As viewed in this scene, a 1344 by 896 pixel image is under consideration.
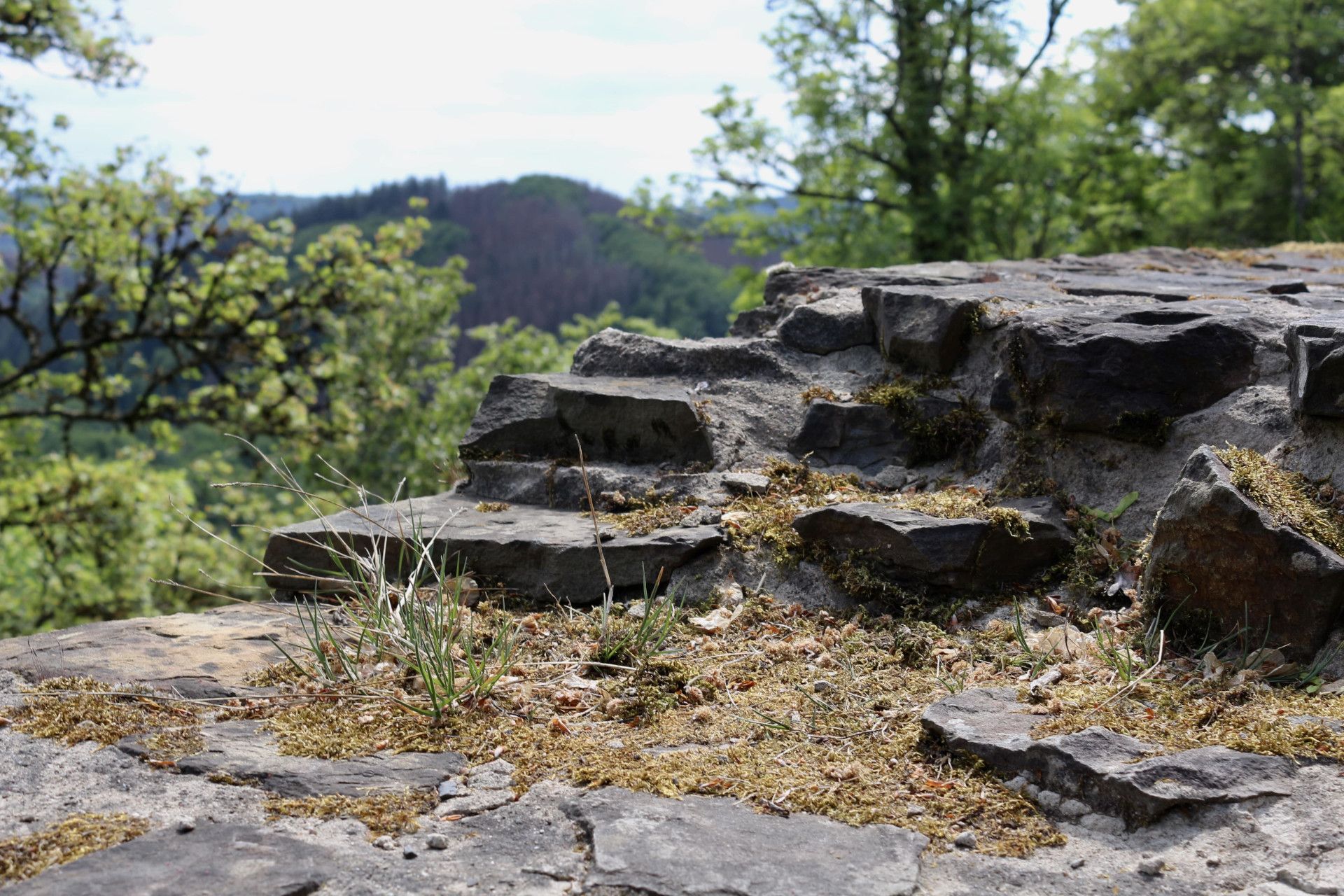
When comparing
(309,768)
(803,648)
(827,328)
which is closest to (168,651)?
(309,768)

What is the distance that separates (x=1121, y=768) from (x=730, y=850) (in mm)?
829

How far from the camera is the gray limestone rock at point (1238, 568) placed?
253cm

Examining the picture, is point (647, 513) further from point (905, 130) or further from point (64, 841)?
point (905, 130)

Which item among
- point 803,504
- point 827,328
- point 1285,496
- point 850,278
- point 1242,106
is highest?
point 1242,106

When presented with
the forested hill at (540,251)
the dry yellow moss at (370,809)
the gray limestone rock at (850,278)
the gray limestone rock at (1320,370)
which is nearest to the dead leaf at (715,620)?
the dry yellow moss at (370,809)

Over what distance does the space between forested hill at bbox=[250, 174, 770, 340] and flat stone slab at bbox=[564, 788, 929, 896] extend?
49387 mm

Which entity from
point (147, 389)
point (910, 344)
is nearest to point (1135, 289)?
point (910, 344)

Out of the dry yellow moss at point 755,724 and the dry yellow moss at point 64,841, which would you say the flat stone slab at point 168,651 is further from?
the dry yellow moss at point 64,841

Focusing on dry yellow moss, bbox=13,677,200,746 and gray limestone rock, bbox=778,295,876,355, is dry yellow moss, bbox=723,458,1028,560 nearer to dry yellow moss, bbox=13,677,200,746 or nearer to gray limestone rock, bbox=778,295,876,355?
gray limestone rock, bbox=778,295,876,355

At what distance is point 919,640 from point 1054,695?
21.3 inches

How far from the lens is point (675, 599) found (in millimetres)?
3357

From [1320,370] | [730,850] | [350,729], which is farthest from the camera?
[1320,370]

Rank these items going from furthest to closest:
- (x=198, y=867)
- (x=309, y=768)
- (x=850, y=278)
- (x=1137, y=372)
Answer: (x=850, y=278), (x=1137, y=372), (x=309, y=768), (x=198, y=867)

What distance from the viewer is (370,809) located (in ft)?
6.68
